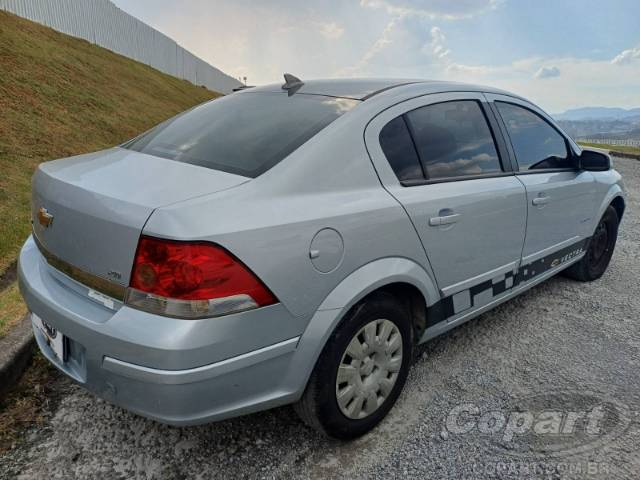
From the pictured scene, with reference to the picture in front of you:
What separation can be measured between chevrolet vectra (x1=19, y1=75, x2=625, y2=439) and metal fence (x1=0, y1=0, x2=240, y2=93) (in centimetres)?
1589

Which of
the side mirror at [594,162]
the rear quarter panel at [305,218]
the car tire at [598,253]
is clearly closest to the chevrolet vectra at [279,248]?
the rear quarter panel at [305,218]

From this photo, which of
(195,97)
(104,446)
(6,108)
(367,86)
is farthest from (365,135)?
(195,97)

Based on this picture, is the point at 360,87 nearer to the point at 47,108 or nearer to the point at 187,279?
the point at 187,279

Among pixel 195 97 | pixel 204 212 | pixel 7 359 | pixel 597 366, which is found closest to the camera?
pixel 204 212

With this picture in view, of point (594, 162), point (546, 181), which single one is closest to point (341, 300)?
point (546, 181)

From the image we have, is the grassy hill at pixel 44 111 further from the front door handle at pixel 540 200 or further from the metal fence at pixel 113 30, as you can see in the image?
the front door handle at pixel 540 200

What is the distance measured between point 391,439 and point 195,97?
26.4 metres

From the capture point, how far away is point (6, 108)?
8.05 metres

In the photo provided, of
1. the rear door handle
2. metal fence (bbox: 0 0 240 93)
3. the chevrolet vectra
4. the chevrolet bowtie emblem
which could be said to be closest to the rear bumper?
the chevrolet vectra

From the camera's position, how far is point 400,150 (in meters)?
2.36

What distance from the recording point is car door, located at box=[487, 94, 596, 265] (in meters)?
3.12

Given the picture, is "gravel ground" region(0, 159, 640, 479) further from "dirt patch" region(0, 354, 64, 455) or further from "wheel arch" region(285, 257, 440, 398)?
"wheel arch" region(285, 257, 440, 398)

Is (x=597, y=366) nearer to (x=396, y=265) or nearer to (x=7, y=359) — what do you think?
(x=396, y=265)

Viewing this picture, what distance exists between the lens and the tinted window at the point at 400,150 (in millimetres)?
2299
